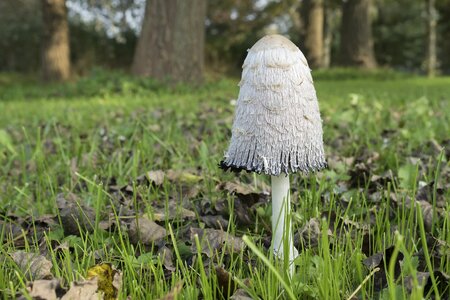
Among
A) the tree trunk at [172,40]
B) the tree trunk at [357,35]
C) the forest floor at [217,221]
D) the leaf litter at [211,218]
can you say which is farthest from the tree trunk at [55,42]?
the leaf litter at [211,218]

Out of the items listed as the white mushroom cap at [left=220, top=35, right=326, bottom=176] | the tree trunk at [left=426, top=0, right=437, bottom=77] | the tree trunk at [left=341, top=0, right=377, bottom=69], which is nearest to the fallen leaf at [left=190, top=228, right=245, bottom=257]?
the white mushroom cap at [left=220, top=35, right=326, bottom=176]

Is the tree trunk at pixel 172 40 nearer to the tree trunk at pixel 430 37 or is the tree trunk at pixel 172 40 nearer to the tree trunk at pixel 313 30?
the tree trunk at pixel 313 30

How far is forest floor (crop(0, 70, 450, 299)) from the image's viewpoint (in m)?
1.22

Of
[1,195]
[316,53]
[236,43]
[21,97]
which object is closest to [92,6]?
[236,43]

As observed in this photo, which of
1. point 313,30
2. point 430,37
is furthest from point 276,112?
point 430,37

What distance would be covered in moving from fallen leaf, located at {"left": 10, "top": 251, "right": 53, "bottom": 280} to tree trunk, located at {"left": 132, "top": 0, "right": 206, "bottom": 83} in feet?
24.2

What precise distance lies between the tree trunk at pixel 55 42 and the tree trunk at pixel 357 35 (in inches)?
312

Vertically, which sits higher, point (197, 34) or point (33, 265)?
point (197, 34)

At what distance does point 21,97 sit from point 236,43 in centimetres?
1389

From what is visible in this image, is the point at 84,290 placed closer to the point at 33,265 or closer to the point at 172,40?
the point at 33,265

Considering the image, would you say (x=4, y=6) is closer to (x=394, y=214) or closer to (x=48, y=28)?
(x=48, y=28)

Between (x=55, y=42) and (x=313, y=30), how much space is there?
26.4ft

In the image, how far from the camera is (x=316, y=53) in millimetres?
17031

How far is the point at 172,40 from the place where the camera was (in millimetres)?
8719
